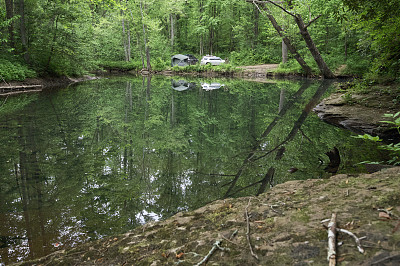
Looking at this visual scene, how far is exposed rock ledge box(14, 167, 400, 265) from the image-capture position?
1.67 metres

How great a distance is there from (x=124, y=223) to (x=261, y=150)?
323 cm

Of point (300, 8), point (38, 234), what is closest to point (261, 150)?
point (38, 234)

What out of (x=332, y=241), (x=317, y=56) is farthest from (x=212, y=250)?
→ (x=317, y=56)

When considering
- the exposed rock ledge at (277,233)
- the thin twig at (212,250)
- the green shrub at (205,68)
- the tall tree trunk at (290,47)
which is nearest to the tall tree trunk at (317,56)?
the tall tree trunk at (290,47)

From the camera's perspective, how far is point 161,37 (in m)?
41.1

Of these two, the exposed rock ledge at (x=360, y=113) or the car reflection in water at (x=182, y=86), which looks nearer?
the exposed rock ledge at (x=360, y=113)

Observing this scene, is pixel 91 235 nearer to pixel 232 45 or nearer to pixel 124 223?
pixel 124 223

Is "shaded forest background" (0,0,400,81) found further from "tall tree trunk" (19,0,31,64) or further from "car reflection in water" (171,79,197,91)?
"car reflection in water" (171,79,197,91)

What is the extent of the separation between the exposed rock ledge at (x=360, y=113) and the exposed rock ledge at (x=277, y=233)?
12.7 ft

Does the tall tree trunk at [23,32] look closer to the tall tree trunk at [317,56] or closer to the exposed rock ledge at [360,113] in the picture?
the tall tree trunk at [317,56]

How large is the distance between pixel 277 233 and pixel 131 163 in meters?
3.36

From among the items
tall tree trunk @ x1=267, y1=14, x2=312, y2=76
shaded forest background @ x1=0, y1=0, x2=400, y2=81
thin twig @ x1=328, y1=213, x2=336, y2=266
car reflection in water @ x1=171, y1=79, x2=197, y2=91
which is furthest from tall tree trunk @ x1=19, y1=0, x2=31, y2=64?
thin twig @ x1=328, y1=213, x2=336, y2=266

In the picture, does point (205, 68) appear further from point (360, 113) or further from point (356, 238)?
point (356, 238)

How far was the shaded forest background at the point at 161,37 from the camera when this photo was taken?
775 cm
